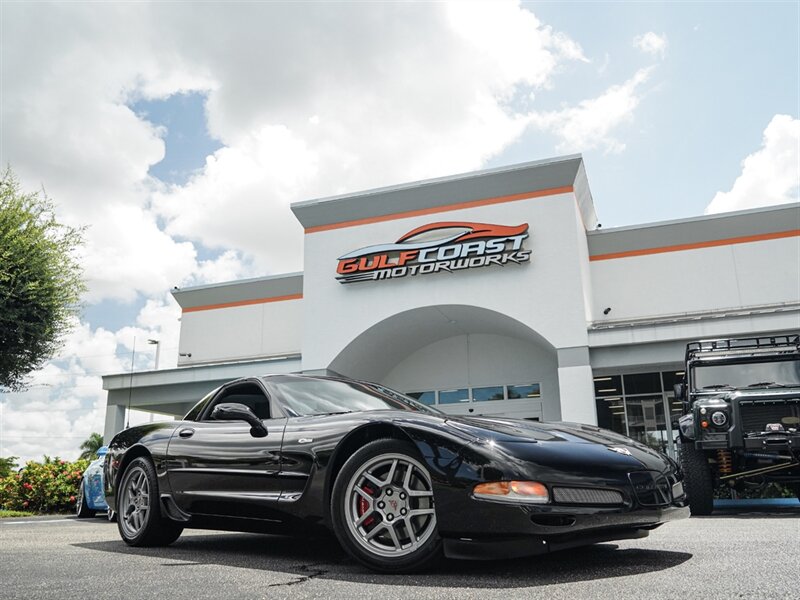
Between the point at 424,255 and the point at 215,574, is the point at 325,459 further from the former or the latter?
the point at 424,255

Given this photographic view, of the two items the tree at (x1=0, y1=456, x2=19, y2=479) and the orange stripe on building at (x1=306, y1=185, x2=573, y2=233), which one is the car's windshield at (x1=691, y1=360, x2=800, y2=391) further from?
the tree at (x1=0, y1=456, x2=19, y2=479)

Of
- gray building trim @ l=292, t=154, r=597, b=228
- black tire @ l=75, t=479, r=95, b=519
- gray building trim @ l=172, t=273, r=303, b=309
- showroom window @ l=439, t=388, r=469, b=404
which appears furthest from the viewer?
gray building trim @ l=172, t=273, r=303, b=309

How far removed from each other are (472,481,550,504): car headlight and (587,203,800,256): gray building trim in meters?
16.5

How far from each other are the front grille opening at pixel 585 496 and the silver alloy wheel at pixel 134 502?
3145 mm

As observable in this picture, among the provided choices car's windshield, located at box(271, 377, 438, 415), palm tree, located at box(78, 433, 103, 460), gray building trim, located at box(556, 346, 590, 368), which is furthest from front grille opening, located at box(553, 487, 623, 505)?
palm tree, located at box(78, 433, 103, 460)

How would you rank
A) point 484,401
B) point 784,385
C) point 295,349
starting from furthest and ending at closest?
point 295,349
point 484,401
point 784,385

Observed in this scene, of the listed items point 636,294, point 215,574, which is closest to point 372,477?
point 215,574

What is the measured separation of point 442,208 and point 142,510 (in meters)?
13.8

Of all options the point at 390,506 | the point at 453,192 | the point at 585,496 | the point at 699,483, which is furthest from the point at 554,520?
the point at 453,192

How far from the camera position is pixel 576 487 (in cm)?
318

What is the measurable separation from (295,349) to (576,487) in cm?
1956

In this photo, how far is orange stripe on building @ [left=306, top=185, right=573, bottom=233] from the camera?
55.7ft

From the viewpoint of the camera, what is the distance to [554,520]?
3.09m

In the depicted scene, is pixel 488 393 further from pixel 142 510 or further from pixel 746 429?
pixel 142 510
